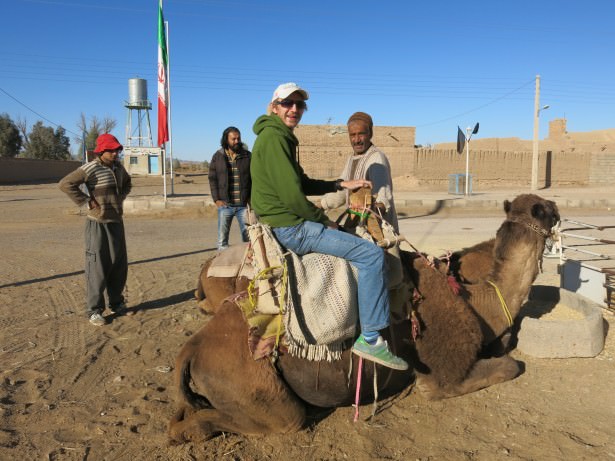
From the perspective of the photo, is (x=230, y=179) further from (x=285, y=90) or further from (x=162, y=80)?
(x=162, y=80)

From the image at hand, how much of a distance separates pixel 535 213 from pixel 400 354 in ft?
5.64

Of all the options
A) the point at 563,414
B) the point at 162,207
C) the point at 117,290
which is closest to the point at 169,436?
the point at 563,414

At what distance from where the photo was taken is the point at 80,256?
10.2 metres

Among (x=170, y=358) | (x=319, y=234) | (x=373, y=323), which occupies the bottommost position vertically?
(x=170, y=358)

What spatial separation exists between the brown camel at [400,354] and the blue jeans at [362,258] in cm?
39

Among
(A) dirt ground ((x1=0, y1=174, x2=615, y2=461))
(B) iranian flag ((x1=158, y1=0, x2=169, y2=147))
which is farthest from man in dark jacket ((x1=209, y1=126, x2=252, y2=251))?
(B) iranian flag ((x1=158, y1=0, x2=169, y2=147))

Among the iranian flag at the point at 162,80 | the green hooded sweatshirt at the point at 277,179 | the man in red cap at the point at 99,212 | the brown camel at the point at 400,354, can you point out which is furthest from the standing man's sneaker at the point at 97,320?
the iranian flag at the point at 162,80

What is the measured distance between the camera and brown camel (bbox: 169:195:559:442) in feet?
11.0

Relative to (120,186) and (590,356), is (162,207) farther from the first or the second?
(590,356)

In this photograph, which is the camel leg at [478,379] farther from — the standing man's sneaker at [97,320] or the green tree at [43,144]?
the green tree at [43,144]

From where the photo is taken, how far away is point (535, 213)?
4219 mm

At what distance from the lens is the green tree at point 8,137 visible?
5781cm

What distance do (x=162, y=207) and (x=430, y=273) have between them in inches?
640

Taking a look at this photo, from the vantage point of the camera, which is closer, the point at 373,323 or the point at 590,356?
the point at 373,323
